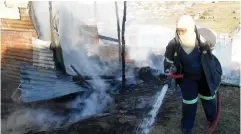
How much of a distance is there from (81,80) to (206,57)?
3.02 meters

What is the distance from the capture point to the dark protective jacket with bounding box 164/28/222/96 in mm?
4320

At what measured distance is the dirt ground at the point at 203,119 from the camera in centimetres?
504

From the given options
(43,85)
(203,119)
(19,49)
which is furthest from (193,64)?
(19,49)

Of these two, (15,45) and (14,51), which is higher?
(15,45)

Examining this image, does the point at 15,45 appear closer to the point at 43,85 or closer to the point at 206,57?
the point at 43,85

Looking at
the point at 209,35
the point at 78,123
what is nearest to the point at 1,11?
the point at 78,123

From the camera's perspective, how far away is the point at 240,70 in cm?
746

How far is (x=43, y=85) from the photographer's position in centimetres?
592

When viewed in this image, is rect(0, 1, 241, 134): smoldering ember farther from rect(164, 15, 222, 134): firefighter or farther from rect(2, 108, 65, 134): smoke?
rect(164, 15, 222, 134): firefighter

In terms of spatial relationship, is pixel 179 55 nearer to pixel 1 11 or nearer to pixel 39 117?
pixel 39 117

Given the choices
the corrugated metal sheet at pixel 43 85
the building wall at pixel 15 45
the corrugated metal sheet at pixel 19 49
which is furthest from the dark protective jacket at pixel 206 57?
the building wall at pixel 15 45

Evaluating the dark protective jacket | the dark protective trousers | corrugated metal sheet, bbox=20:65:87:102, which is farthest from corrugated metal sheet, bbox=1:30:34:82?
the dark protective trousers

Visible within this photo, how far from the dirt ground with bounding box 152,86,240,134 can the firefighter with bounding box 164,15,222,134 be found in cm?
41

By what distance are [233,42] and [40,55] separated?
17.3ft
